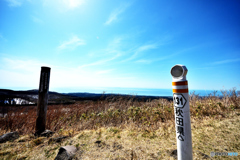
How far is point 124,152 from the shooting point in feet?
9.51

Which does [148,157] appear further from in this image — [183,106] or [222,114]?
[222,114]

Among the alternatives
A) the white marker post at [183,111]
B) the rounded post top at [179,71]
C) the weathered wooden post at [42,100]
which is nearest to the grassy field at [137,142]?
the weathered wooden post at [42,100]

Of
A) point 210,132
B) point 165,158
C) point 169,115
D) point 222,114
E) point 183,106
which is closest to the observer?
point 183,106

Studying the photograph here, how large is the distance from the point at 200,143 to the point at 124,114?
3894mm

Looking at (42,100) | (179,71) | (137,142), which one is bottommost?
(137,142)

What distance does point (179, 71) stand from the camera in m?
1.95

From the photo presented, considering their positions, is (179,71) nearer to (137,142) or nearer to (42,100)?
(137,142)

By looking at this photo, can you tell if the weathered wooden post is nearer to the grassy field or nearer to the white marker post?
the grassy field

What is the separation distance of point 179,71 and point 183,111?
2.19 ft

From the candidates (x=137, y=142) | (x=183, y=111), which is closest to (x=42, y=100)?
(x=137, y=142)

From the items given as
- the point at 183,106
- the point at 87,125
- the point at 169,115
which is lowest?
the point at 87,125

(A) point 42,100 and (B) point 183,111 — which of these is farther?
(A) point 42,100

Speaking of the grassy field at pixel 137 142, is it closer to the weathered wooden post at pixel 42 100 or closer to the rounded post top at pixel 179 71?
the weathered wooden post at pixel 42 100

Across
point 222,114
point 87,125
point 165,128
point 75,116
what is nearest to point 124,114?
point 87,125
